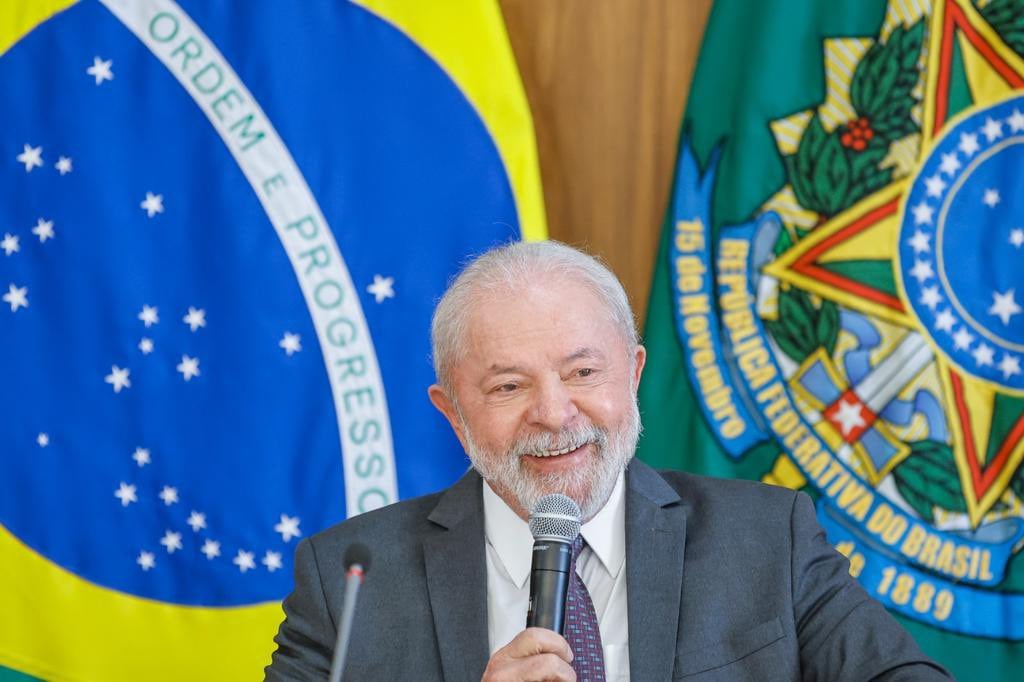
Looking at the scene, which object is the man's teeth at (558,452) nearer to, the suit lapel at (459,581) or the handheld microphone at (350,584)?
the suit lapel at (459,581)

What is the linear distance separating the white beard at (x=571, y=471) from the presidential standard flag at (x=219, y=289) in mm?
1118

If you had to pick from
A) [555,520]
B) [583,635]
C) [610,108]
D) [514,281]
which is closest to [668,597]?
[583,635]

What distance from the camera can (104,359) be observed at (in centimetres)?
362

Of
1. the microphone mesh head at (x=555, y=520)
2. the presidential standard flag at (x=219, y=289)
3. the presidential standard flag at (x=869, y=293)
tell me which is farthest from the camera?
the presidential standard flag at (x=219, y=289)

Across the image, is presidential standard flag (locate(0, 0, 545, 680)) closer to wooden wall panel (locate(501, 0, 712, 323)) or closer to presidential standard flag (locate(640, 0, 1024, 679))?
wooden wall panel (locate(501, 0, 712, 323))

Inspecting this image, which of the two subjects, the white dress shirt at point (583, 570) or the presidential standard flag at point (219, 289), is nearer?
the white dress shirt at point (583, 570)

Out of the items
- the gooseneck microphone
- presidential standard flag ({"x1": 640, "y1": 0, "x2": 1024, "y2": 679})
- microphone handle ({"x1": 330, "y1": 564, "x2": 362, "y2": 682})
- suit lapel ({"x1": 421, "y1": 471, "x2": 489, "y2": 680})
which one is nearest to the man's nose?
suit lapel ({"x1": 421, "y1": 471, "x2": 489, "y2": 680})

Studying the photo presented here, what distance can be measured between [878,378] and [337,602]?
162cm

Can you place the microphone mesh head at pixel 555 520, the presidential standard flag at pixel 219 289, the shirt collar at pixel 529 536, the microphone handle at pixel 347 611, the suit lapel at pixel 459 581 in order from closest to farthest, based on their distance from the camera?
the microphone handle at pixel 347 611 → the microphone mesh head at pixel 555 520 → the suit lapel at pixel 459 581 → the shirt collar at pixel 529 536 → the presidential standard flag at pixel 219 289

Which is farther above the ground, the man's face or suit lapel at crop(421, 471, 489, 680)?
the man's face

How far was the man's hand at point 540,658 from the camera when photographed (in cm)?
173

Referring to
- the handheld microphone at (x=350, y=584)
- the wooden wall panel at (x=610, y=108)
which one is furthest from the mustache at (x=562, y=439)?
the wooden wall panel at (x=610, y=108)

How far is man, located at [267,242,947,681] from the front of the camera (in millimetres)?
2248

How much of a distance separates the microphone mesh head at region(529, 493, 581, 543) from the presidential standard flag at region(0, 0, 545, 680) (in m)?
1.57
